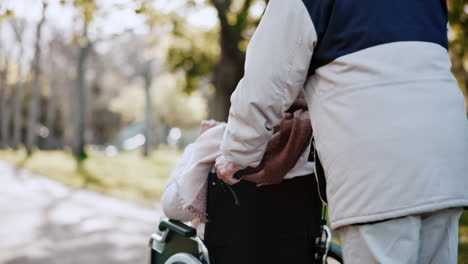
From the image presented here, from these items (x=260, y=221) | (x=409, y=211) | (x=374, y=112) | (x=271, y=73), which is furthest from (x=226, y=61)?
(x=409, y=211)

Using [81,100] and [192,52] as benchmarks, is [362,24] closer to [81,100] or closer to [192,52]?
[192,52]

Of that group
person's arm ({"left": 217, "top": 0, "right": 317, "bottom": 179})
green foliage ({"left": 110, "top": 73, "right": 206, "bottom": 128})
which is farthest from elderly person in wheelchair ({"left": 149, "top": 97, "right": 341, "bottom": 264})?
green foliage ({"left": 110, "top": 73, "right": 206, "bottom": 128})

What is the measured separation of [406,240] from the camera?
5.71 feet

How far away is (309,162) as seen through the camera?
8.29 ft

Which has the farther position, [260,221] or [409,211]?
[260,221]

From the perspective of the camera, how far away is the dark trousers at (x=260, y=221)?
101 inches

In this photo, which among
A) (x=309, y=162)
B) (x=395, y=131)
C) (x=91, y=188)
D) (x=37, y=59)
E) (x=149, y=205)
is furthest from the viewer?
(x=37, y=59)

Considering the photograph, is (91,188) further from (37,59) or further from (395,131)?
(37,59)

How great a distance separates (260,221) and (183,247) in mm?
621

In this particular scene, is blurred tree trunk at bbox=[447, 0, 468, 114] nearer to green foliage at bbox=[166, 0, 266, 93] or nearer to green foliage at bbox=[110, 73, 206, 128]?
green foliage at bbox=[166, 0, 266, 93]

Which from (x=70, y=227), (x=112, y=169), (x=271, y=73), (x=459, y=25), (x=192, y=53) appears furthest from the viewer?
(x=112, y=169)

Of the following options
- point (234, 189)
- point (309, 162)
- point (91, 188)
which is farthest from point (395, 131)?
point (91, 188)

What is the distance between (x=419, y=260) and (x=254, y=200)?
890 millimetres

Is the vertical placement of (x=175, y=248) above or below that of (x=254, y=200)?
below
